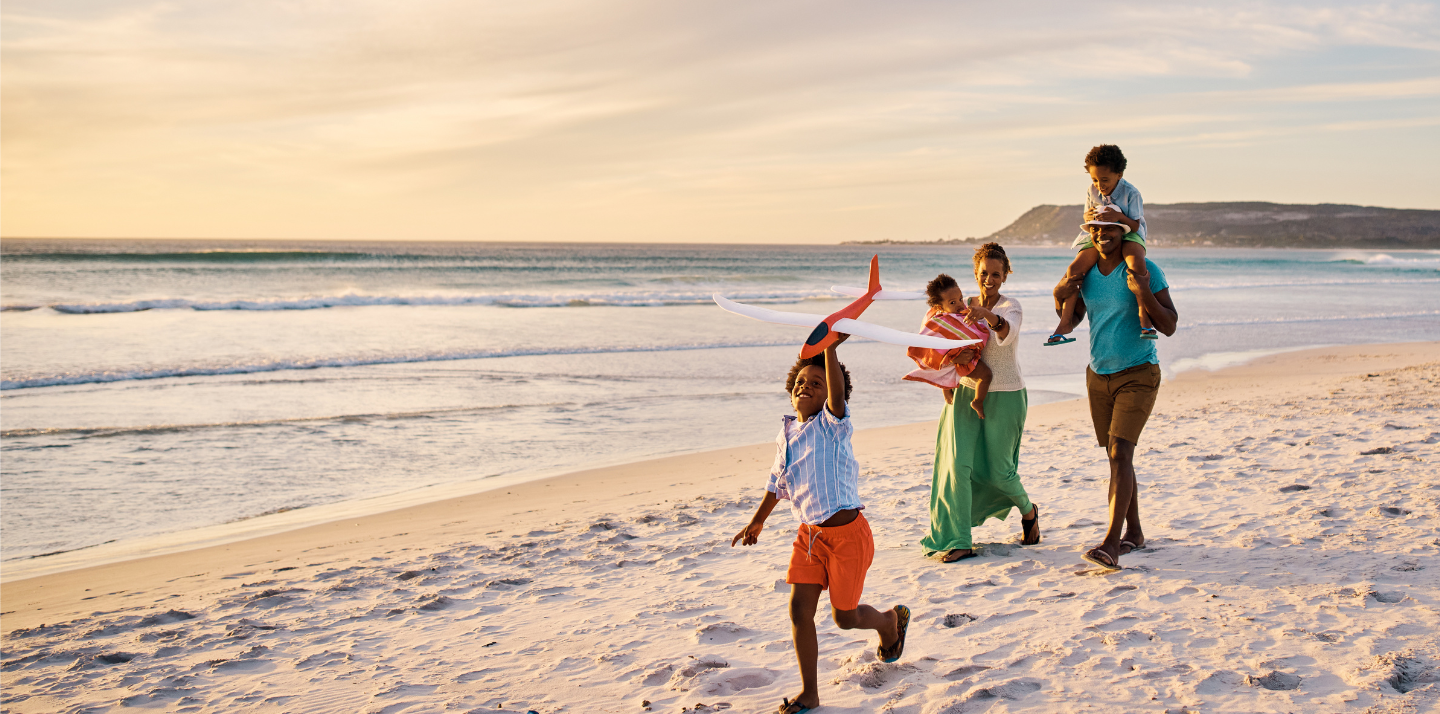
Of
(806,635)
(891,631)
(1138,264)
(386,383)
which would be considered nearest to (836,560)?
(806,635)

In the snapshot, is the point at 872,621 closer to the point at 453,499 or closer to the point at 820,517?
the point at 820,517

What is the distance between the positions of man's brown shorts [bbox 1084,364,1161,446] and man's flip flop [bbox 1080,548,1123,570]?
54 cm

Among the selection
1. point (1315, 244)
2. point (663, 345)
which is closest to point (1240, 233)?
point (1315, 244)

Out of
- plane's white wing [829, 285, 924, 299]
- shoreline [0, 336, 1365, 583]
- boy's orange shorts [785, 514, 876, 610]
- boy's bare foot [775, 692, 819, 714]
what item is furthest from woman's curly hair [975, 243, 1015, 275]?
shoreline [0, 336, 1365, 583]

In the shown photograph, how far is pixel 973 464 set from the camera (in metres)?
4.50

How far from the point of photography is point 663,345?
56.7 ft

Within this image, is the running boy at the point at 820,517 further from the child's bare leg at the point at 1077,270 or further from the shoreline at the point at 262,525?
the shoreline at the point at 262,525

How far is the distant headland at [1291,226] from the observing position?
10675 cm

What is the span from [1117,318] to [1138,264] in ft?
1.00

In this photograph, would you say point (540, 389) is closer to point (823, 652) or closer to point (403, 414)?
point (403, 414)

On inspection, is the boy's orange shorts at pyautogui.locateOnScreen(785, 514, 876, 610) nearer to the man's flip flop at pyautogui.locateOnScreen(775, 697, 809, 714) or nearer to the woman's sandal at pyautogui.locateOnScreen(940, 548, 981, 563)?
the man's flip flop at pyautogui.locateOnScreen(775, 697, 809, 714)

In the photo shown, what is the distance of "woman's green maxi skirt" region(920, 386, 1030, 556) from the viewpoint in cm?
441

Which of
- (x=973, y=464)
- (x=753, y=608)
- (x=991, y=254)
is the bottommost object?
(x=753, y=608)

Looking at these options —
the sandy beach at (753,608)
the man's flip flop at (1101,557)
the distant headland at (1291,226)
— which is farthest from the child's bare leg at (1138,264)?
the distant headland at (1291,226)
